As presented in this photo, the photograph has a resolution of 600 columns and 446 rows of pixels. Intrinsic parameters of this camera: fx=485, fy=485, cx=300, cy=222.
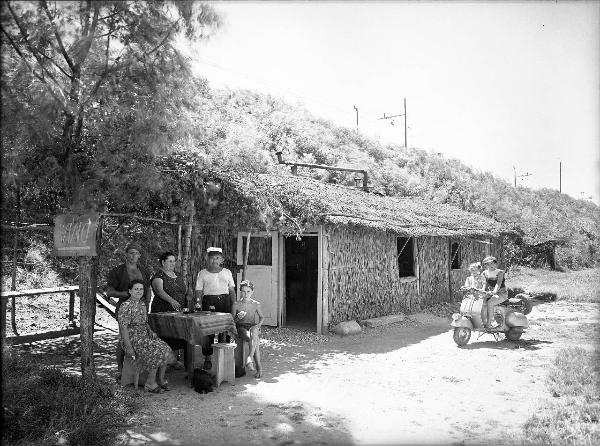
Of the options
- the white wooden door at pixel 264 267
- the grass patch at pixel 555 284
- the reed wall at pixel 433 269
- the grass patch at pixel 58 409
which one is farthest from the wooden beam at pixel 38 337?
the grass patch at pixel 555 284

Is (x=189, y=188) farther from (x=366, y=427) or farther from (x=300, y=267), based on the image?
(x=300, y=267)

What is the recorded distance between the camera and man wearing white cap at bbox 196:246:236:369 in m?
6.96

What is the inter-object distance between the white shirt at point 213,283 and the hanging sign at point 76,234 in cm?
170

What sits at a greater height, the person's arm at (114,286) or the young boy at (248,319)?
the person's arm at (114,286)

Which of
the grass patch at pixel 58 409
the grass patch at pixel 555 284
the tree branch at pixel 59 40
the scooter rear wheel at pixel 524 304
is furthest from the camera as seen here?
the grass patch at pixel 555 284

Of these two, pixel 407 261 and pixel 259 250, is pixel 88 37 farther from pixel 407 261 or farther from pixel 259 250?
pixel 407 261

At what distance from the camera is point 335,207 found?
10016mm

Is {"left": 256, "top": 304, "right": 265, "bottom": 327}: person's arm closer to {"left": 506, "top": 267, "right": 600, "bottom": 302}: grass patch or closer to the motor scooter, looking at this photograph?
the motor scooter

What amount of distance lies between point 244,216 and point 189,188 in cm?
121

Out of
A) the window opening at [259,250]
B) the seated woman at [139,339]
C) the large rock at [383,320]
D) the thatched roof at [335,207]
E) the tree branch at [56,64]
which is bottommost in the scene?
the large rock at [383,320]

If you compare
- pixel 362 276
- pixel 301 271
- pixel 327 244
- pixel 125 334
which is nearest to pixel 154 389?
pixel 125 334

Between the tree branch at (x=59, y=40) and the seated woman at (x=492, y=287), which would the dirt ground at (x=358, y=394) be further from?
the tree branch at (x=59, y=40)

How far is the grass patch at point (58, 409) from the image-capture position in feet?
14.1

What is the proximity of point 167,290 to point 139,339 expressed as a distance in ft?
3.20
